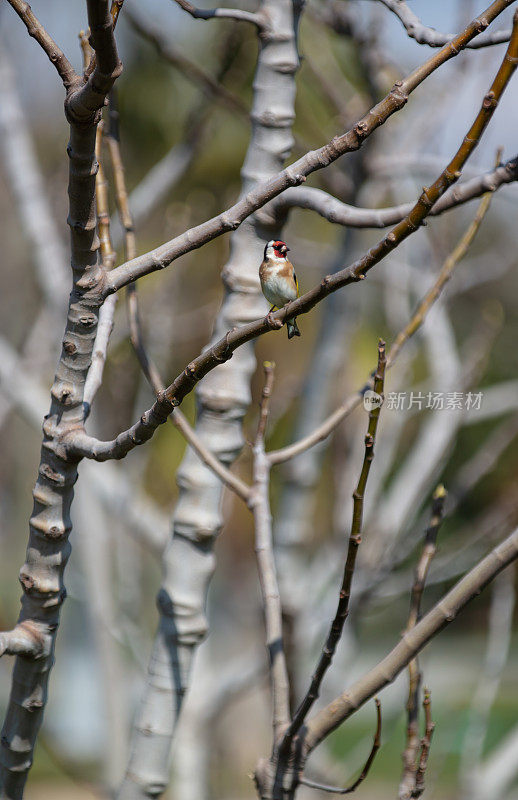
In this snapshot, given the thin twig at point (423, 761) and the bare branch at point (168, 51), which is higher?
the bare branch at point (168, 51)

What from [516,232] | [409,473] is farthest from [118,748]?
[516,232]

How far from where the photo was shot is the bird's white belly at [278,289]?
5.41 ft

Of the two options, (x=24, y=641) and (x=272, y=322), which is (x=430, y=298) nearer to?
(x=272, y=322)

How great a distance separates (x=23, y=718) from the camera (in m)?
1.40

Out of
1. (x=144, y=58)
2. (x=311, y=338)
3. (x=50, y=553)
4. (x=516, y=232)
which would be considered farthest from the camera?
(x=311, y=338)

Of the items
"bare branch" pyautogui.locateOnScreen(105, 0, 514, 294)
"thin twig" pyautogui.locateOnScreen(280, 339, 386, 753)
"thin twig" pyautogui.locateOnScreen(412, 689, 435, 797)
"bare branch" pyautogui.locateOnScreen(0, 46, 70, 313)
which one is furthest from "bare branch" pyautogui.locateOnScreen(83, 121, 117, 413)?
"bare branch" pyautogui.locateOnScreen(0, 46, 70, 313)

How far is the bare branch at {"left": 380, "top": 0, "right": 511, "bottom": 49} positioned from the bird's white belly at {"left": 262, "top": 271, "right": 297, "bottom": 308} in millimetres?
564

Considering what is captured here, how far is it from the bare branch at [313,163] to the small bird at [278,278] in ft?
1.39

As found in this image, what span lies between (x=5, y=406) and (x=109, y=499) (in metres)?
1.03

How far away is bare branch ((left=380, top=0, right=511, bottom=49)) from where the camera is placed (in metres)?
1.48

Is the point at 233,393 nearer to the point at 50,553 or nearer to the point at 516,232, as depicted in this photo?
the point at 50,553

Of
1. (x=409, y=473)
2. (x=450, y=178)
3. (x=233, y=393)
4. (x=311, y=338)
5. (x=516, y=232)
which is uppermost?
(x=311, y=338)

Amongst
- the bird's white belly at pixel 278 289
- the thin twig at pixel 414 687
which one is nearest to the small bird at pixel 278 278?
the bird's white belly at pixel 278 289

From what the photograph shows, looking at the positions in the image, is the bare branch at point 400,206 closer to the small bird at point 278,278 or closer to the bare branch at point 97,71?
the small bird at point 278,278
